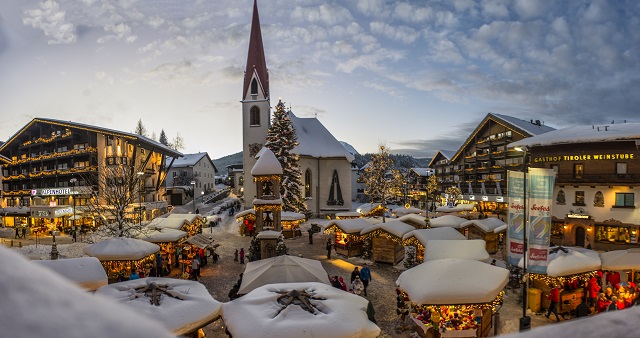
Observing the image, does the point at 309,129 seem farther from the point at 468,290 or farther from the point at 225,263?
the point at 468,290

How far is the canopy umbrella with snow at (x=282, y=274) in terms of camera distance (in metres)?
11.7

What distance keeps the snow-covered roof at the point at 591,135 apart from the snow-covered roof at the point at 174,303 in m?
25.1

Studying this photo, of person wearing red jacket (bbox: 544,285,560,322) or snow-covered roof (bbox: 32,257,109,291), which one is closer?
snow-covered roof (bbox: 32,257,109,291)

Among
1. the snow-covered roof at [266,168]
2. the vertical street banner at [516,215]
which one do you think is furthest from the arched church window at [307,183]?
the vertical street banner at [516,215]

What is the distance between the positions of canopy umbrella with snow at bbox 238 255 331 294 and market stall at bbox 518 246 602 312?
791 cm

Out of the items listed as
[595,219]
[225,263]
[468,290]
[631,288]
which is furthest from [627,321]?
[595,219]

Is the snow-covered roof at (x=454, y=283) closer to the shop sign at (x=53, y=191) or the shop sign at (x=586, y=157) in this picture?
the shop sign at (x=586, y=157)

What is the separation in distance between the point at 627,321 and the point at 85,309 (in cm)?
139

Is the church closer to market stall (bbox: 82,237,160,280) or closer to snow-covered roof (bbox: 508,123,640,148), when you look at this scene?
snow-covered roof (bbox: 508,123,640,148)

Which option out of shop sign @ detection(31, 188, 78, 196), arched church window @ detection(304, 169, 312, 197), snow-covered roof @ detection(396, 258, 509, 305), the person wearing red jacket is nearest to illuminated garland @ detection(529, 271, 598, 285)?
the person wearing red jacket

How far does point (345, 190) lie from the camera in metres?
51.8

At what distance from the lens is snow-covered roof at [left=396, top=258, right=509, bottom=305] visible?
10.5m

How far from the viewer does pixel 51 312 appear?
0.72m

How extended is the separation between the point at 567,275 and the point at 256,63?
47434 mm
